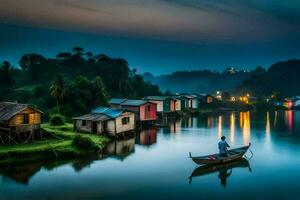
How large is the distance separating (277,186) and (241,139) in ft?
68.6

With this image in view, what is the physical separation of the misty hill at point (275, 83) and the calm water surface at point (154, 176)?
316 feet

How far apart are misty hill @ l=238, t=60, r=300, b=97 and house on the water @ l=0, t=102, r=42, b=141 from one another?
107 metres

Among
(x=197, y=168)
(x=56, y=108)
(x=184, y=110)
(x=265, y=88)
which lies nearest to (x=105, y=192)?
(x=197, y=168)

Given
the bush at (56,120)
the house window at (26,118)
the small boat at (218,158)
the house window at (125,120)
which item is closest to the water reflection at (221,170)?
the small boat at (218,158)

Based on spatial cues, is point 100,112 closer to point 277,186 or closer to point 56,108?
point 56,108

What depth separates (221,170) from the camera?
97.6 feet

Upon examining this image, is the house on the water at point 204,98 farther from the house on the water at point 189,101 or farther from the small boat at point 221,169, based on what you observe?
the small boat at point 221,169

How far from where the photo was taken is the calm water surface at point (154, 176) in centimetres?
2380

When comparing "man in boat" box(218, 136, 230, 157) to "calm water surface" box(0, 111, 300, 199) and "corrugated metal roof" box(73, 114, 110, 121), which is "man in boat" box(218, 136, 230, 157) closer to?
"calm water surface" box(0, 111, 300, 199)

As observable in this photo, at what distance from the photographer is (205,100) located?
99.6 m

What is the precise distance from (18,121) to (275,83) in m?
121

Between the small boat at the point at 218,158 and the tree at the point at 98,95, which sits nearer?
the small boat at the point at 218,158

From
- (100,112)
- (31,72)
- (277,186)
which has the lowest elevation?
(277,186)

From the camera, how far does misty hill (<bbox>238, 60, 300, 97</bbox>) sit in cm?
13362
